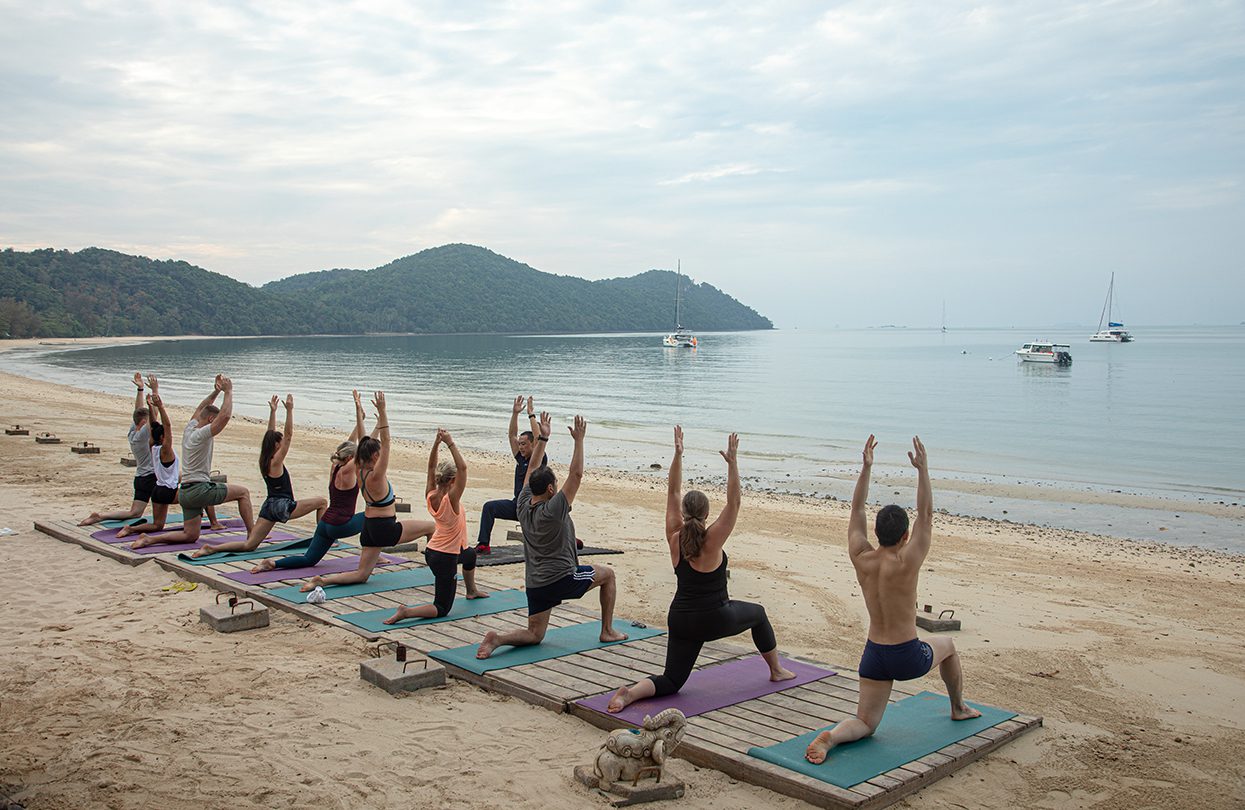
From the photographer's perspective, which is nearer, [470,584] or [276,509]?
[470,584]

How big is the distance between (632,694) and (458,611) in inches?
113

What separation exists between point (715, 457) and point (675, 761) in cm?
2291

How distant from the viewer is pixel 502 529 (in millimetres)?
13820

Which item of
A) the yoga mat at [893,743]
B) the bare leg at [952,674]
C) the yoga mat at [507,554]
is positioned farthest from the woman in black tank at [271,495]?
the bare leg at [952,674]

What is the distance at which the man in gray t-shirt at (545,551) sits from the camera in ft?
22.8

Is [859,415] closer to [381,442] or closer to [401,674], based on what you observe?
[381,442]

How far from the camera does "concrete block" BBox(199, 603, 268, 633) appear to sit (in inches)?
312

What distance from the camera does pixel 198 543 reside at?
36.4 ft

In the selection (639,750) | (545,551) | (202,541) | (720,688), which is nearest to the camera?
(639,750)

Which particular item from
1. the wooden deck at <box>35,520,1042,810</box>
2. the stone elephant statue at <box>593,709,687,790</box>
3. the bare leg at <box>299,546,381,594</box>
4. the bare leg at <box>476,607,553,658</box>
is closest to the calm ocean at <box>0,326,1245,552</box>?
the wooden deck at <box>35,520,1042,810</box>

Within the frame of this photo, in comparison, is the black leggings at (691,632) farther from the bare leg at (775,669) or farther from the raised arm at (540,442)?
the raised arm at (540,442)

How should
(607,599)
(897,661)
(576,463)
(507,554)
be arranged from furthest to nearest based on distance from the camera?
(507,554)
(607,599)
(576,463)
(897,661)

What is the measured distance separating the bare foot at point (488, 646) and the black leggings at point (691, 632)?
1.46 metres

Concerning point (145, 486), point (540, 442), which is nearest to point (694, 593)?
point (540, 442)
